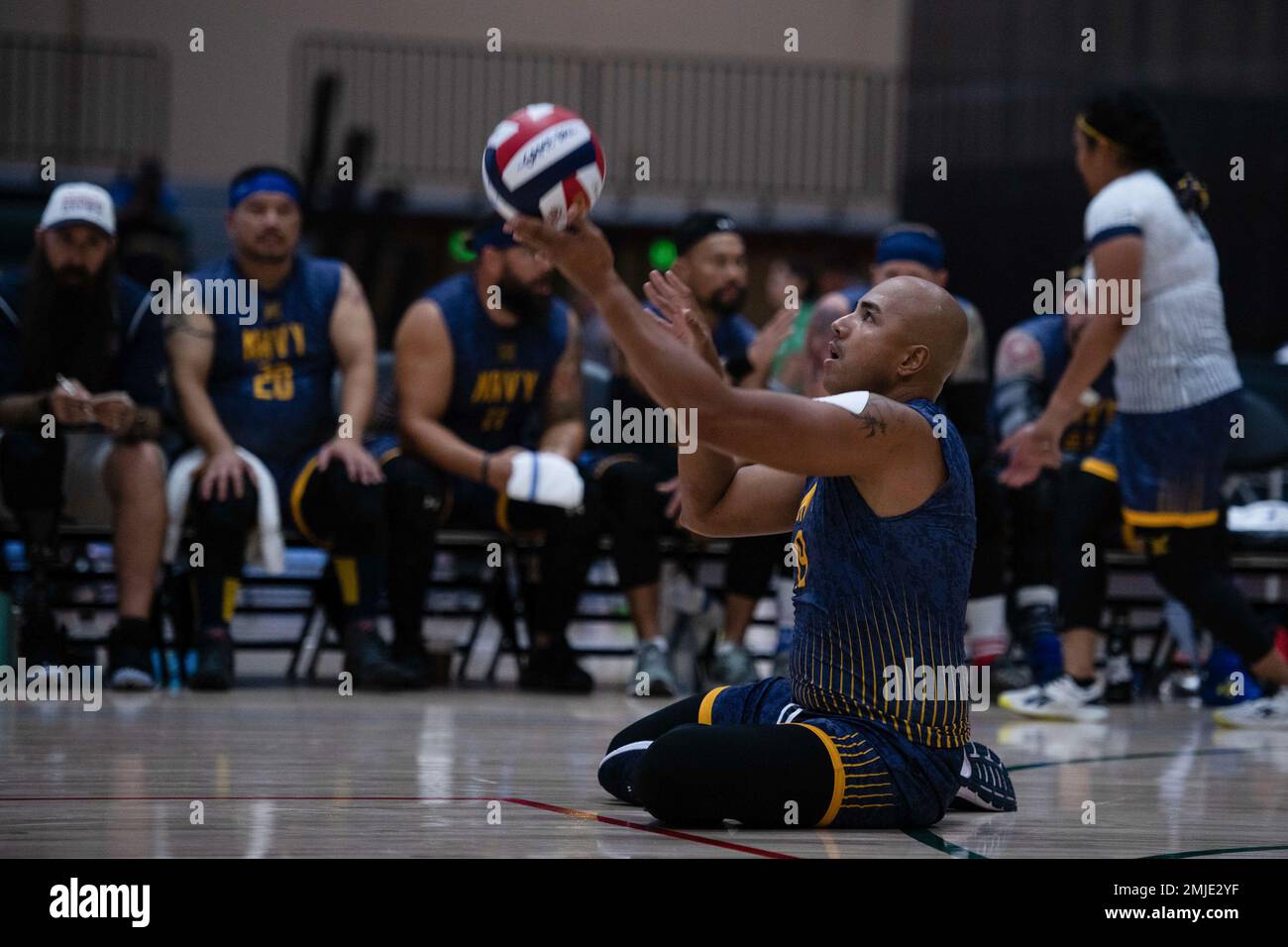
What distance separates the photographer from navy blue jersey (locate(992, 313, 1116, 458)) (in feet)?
21.7

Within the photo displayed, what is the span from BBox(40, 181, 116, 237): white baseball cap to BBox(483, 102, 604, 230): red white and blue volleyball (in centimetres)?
350

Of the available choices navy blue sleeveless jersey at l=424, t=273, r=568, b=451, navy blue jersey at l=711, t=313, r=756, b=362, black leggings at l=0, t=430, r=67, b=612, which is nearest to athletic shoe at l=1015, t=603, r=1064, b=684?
navy blue jersey at l=711, t=313, r=756, b=362

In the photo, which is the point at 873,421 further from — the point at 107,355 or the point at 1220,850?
the point at 107,355

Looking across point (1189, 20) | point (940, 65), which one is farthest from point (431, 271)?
point (1189, 20)

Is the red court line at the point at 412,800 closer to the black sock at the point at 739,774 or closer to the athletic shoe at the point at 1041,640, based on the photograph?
the black sock at the point at 739,774

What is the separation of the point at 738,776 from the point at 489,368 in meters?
3.80

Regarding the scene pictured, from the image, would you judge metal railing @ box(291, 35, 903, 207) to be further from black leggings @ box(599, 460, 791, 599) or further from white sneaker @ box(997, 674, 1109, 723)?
white sneaker @ box(997, 674, 1109, 723)

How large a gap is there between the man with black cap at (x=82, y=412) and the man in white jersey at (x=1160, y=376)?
10.3 feet

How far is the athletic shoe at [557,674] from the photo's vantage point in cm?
639

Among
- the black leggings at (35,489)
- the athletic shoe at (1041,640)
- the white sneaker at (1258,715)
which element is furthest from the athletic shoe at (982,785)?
the black leggings at (35,489)

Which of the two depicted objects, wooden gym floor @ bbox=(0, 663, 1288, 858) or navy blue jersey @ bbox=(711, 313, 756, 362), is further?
navy blue jersey @ bbox=(711, 313, 756, 362)
